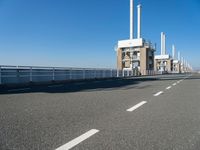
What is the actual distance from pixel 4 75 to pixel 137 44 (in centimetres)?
5755

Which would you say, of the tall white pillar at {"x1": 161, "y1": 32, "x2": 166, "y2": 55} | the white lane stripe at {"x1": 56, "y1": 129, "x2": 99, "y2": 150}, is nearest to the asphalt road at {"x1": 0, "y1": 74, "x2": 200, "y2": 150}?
the white lane stripe at {"x1": 56, "y1": 129, "x2": 99, "y2": 150}

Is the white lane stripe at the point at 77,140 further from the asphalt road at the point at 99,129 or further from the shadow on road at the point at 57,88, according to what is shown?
the shadow on road at the point at 57,88

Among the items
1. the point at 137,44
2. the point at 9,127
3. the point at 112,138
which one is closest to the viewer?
the point at 112,138

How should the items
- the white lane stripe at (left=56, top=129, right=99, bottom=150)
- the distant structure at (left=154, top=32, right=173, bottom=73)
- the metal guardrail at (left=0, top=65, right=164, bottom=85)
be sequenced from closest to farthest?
1. the white lane stripe at (left=56, top=129, right=99, bottom=150)
2. the metal guardrail at (left=0, top=65, right=164, bottom=85)
3. the distant structure at (left=154, top=32, right=173, bottom=73)

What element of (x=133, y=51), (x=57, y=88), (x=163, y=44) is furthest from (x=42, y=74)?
(x=163, y=44)

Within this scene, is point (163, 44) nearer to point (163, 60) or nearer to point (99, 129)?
point (163, 60)

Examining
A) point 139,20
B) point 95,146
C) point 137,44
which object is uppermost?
point 139,20

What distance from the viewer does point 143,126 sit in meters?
4.96

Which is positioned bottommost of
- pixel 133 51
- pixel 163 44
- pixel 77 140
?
pixel 77 140

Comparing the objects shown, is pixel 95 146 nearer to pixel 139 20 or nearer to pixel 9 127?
pixel 9 127

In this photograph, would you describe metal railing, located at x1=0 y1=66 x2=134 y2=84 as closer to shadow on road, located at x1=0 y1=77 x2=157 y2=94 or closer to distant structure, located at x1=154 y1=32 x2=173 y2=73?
shadow on road, located at x1=0 y1=77 x2=157 y2=94

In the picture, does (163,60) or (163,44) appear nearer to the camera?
(163,60)

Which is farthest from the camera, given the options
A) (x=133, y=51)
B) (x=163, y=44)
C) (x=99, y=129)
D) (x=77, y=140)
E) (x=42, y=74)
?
(x=163, y=44)

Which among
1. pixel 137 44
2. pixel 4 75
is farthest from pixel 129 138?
pixel 137 44
